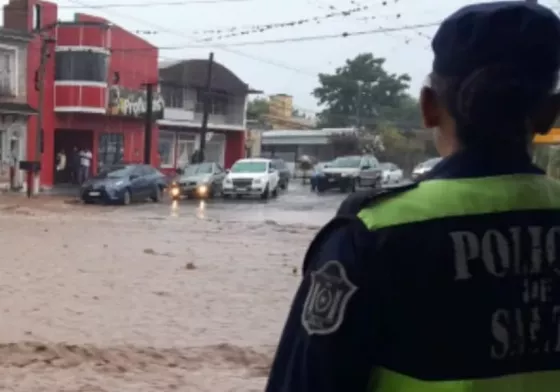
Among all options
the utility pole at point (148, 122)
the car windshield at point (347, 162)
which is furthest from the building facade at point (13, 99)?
the car windshield at point (347, 162)

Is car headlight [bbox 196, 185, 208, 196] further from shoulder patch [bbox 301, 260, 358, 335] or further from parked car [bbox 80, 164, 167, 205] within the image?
shoulder patch [bbox 301, 260, 358, 335]

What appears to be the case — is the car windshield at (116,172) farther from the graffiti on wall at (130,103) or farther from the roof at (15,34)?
the graffiti on wall at (130,103)

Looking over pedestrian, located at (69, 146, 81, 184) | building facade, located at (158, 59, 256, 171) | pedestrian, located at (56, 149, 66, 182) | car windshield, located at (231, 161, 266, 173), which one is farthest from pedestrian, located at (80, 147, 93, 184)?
building facade, located at (158, 59, 256, 171)

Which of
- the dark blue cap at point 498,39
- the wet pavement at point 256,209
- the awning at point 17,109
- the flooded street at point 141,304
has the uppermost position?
the awning at point 17,109

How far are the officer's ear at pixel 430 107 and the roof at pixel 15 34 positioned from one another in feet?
119

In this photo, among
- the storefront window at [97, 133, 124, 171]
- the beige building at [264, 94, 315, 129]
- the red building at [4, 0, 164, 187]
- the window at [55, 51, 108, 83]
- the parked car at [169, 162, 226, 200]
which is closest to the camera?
the parked car at [169, 162, 226, 200]

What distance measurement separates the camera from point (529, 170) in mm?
1720

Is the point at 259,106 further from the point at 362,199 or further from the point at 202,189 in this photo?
the point at 362,199

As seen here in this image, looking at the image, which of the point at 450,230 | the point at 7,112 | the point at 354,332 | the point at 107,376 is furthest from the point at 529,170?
the point at 7,112

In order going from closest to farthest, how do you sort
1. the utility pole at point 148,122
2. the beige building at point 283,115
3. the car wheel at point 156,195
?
the car wheel at point 156,195 < the utility pole at point 148,122 < the beige building at point 283,115

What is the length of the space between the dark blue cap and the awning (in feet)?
116

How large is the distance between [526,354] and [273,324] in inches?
296

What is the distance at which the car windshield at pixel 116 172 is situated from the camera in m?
30.8

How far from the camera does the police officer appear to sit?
151 centimetres
